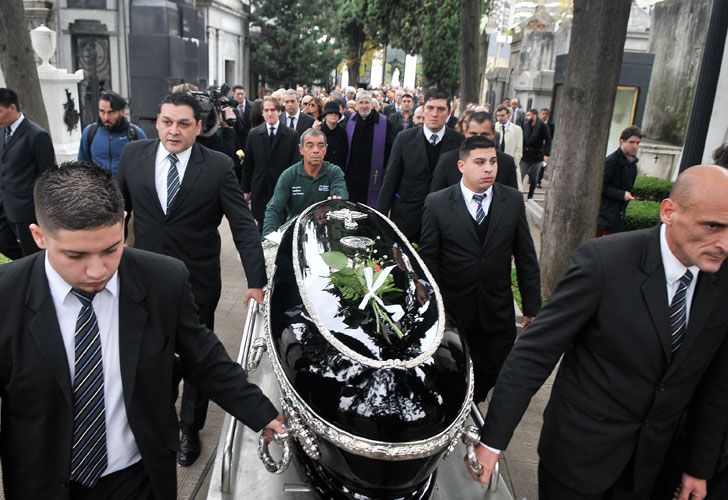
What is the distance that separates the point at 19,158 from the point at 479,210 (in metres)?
4.07

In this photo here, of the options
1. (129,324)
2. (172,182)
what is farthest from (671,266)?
(172,182)

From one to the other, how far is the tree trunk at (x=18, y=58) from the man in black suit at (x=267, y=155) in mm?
3204

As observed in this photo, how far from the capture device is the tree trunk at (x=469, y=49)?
478 inches

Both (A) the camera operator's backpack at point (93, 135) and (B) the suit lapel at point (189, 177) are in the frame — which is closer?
(B) the suit lapel at point (189, 177)

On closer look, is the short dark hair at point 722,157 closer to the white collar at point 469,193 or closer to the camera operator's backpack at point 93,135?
A: the white collar at point 469,193

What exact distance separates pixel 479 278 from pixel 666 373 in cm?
169

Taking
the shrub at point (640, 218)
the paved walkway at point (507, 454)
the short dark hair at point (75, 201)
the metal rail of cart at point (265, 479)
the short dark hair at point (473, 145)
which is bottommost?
the paved walkway at point (507, 454)

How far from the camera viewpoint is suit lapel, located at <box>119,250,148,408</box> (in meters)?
1.94

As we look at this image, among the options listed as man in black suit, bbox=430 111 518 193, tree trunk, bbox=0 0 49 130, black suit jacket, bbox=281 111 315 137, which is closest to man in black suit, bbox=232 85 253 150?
black suit jacket, bbox=281 111 315 137

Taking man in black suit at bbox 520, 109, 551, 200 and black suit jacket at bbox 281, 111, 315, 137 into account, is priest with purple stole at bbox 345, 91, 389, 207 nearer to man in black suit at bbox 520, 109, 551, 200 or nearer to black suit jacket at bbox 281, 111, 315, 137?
black suit jacket at bbox 281, 111, 315, 137

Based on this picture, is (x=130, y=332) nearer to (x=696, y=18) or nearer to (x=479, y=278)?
(x=479, y=278)

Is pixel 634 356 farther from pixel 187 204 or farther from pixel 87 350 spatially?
pixel 187 204

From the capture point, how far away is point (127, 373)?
1942 mm

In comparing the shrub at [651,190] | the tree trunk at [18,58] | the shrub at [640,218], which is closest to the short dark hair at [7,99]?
the tree trunk at [18,58]
